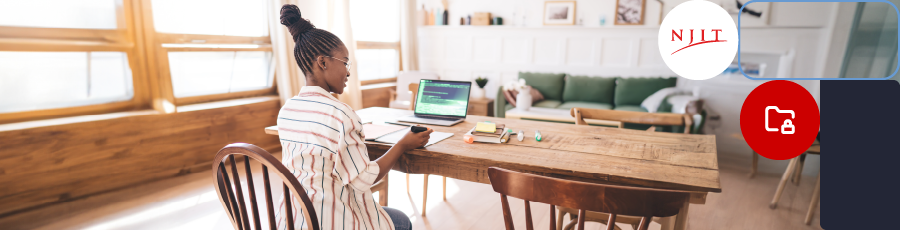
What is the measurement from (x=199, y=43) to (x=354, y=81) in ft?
4.44

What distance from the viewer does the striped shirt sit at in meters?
1.03

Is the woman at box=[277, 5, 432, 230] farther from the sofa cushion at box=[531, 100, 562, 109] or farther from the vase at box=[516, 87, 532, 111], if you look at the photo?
the sofa cushion at box=[531, 100, 562, 109]

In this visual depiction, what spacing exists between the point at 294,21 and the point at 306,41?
7cm

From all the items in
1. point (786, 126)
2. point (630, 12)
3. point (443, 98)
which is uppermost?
point (630, 12)

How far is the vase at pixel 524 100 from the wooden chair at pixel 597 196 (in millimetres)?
2917

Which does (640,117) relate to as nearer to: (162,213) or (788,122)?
(788,122)

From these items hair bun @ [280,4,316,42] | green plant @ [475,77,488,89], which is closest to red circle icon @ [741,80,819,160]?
hair bun @ [280,4,316,42]

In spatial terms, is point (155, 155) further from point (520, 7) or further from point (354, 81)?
point (520, 7)

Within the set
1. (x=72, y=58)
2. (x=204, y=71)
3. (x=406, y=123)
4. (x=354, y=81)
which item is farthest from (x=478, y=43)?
(x=72, y=58)

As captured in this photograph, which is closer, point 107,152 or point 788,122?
point 788,122

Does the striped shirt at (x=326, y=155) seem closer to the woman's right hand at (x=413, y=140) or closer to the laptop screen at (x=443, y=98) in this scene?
the woman's right hand at (x=413, y=140)

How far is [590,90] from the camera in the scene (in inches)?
170

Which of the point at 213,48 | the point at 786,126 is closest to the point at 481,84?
the point at 213,48

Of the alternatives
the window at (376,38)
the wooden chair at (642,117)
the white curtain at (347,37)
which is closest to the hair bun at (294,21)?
the wooden chair at (642,117)
